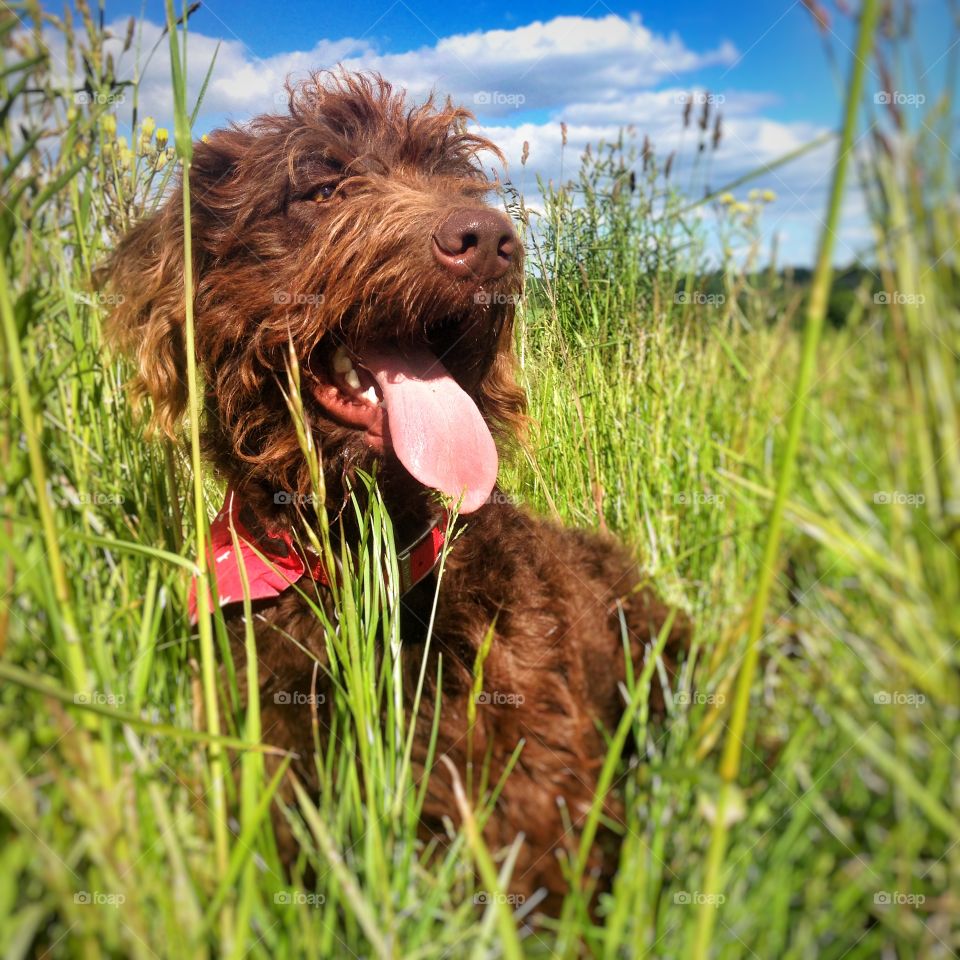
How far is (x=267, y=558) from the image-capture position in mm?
2688

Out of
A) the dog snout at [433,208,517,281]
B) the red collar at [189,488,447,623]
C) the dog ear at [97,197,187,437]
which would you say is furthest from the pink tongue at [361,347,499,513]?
the dog ear at [97,197,187,437]

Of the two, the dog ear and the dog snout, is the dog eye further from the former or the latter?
the dog snout

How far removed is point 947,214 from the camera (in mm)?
1087

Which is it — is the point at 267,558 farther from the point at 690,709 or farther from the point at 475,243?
the point at 690,709

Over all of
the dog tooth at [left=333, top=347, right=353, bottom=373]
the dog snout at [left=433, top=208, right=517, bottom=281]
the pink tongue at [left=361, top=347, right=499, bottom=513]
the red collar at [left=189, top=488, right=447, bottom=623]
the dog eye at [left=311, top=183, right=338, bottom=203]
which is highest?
the dog eye at [left=311, top=183, right=338, bottom=203]

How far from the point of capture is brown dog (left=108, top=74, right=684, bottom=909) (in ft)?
8.02

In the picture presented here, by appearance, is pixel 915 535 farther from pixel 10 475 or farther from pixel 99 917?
pixel 10 475

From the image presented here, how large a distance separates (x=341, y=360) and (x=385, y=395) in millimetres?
227

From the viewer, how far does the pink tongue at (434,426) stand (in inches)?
111

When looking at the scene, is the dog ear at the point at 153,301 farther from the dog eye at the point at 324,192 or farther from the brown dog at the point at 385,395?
the dog eye at the point at 324,192

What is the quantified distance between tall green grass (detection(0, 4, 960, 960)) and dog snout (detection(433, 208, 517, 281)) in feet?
→ 3.11

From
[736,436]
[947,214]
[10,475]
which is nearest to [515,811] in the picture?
[736,436]

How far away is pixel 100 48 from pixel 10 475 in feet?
4.67

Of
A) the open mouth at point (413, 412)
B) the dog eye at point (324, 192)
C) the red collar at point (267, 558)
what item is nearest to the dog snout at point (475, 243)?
the open mouth at point (413, 412)
